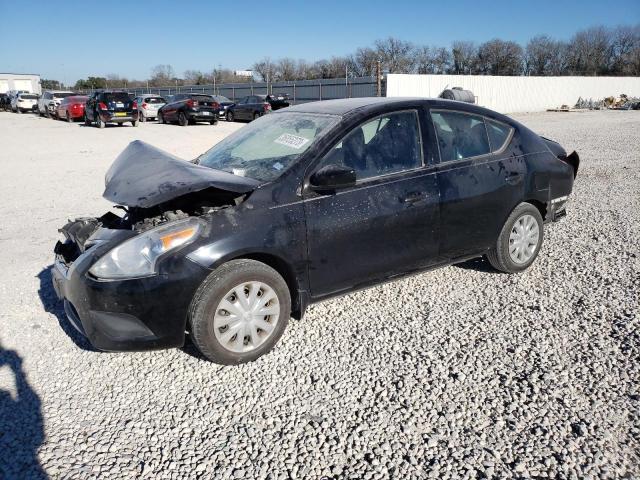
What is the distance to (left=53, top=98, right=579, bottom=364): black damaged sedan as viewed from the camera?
9.81 ft

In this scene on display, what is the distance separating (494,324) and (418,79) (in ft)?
97.7

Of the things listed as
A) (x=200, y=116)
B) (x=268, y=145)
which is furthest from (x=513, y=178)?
(x=200, y=116)

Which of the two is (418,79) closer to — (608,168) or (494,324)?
(608,168)

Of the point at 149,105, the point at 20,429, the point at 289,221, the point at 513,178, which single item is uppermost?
the point at 149,105

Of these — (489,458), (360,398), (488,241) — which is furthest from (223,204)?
(488,241)

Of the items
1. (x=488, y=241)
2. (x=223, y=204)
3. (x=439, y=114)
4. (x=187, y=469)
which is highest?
(x=439, y=114)

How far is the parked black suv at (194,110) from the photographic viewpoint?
23.1 metres

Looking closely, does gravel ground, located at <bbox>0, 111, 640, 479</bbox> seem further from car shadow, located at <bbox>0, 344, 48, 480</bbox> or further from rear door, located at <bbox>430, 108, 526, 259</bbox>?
rear door, located at <bbox>430, 108, 526, 259</bbox>

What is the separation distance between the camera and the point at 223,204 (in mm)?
3238

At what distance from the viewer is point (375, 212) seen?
3.56m

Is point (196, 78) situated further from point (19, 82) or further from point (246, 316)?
point (246, 316)

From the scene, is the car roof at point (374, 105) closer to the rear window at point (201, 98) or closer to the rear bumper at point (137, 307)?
the rear bumper at point (137, 307)

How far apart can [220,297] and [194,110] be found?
71.3 feet

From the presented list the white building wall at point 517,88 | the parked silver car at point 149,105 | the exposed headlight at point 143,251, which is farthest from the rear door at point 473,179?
the parked silver car at point 149,105
